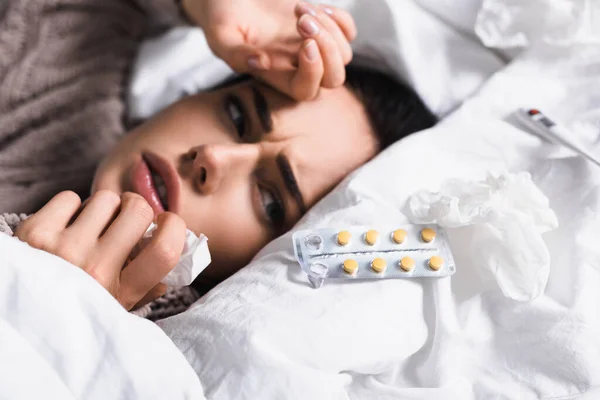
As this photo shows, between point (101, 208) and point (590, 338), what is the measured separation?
0.52m

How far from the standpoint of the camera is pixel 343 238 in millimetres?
646

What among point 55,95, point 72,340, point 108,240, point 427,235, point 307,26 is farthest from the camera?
point 55,95

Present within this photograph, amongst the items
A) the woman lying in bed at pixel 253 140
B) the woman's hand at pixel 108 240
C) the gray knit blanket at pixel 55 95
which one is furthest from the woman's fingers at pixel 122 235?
the gray knit blanket at pixel 55 95

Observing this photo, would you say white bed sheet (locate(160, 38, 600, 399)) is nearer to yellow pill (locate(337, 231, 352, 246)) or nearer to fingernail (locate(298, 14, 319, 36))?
yellow pill (locate(337, 231, 352, 246))

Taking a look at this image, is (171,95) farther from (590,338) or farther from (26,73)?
(590,338)

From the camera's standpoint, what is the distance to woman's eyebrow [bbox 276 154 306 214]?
0.81 m

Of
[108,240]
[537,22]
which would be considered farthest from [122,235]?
[537,22]

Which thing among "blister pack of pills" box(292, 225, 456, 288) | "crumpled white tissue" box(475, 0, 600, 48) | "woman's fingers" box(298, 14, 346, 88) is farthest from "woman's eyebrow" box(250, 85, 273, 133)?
"crumpled white tissue" box(475, 0, 600, 48)

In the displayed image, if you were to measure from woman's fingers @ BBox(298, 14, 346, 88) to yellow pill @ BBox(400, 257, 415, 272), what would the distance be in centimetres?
30

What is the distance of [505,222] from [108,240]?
0.43m

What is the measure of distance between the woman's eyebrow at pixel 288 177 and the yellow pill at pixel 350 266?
0.21 meters

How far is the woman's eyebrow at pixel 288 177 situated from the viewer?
2.64 ft

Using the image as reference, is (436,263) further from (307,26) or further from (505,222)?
(307,26)

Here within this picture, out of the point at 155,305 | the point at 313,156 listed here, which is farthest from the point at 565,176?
the point at 155,305
